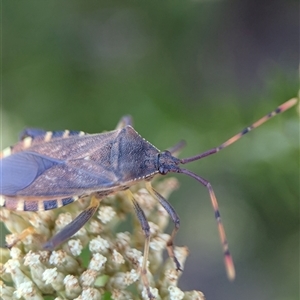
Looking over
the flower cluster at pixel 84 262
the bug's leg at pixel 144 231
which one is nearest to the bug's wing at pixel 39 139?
the flower cluster at pixel 84 262

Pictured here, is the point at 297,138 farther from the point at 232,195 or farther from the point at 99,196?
the point at 99,196

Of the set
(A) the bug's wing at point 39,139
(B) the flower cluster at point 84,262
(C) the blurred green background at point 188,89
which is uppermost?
(C) the blurred green background at point 188,89

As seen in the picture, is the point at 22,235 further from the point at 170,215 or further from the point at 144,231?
the point at 170,215

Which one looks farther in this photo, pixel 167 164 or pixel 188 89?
pixel 188 89

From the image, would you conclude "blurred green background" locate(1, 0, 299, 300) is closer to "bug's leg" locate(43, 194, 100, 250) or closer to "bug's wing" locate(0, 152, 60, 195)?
"bug's wing" locate(0, 152, 60, 195)

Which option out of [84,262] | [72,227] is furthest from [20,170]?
[84,262]

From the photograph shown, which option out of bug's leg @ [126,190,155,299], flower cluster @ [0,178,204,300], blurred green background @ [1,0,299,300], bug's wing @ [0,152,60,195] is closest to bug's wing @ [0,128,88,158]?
bug's wing @ [0,152,60,195]

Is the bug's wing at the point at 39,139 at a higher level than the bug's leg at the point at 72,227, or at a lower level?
higher

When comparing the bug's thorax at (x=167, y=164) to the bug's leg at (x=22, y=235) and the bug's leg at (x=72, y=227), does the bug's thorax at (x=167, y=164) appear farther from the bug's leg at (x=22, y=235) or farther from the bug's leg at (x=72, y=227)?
the bug's leg at (x=22, y=235)
